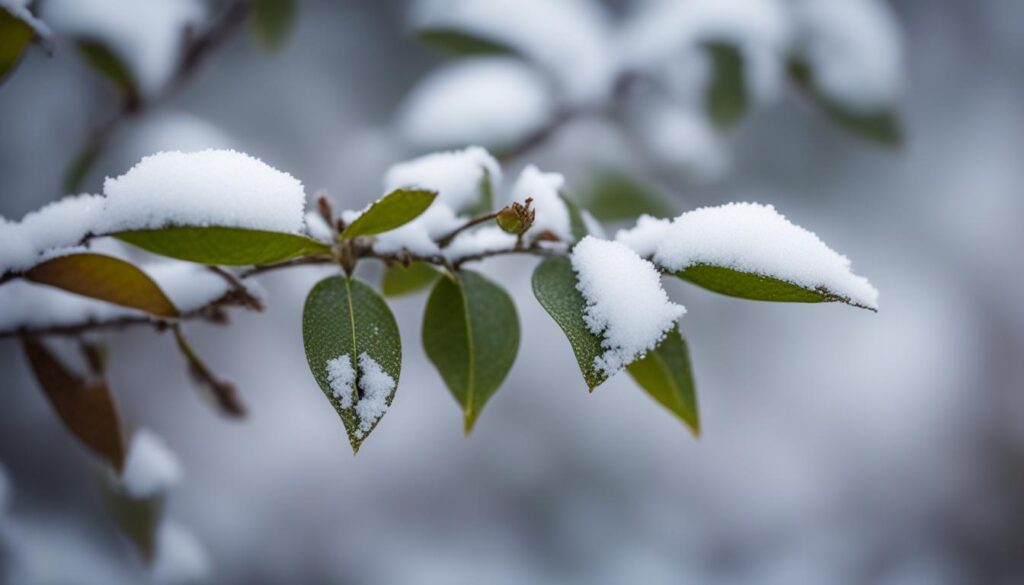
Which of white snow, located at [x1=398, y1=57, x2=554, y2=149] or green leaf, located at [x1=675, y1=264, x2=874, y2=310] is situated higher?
white snow, located at [x1=398, y1=57, x2=554, y2=149]

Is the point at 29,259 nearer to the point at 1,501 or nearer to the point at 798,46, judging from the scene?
the point at 1,501

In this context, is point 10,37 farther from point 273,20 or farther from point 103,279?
point 273,20

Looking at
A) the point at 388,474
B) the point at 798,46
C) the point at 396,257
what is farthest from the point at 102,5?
the point at 388,474

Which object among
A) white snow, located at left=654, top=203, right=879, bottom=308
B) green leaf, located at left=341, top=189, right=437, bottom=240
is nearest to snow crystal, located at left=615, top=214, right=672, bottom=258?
white snow, located at left=654, top=203, right=879, bottom=308

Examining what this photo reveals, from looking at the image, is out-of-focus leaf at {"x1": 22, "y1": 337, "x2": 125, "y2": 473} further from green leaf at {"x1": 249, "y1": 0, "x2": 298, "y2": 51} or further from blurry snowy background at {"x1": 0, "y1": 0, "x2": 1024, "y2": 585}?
blurry snowy background at {"x1": 0, "y1": 0, "x2": 1024, "y2": 585}

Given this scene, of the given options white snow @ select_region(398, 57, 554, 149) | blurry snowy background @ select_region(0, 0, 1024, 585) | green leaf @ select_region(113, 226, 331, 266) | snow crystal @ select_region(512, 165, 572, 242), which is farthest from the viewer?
blurry snowy background @ select_region(0, 0, 1024, 585)

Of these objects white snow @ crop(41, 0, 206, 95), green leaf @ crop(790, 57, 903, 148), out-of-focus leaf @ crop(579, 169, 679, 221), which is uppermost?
green leaf @ crop(790, 57, 903, 148)

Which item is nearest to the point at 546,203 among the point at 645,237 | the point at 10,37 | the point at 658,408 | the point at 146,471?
the point at 645,237

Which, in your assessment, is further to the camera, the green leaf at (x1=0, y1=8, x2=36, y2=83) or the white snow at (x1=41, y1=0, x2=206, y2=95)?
the white snow at (x1=41, y1=0, x2=206, y2=95)
